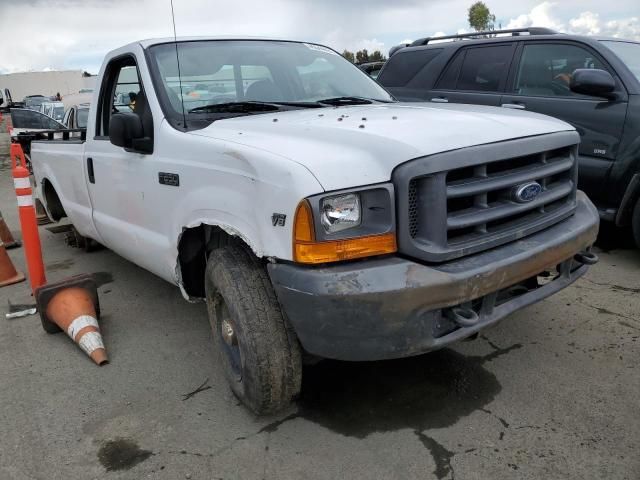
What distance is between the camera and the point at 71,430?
110 inches

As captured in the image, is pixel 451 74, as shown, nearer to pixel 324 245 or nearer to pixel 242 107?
pixel 242 107

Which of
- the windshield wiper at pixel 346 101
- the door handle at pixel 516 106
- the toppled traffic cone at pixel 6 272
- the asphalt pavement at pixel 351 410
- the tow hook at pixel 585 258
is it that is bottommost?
the asphalt pavement at pixel 351 410

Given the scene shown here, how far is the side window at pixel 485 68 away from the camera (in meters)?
5.69

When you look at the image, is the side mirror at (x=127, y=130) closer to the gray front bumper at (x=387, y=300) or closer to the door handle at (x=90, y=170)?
the door handle at (x=90, y=170)

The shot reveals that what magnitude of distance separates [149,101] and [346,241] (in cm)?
176

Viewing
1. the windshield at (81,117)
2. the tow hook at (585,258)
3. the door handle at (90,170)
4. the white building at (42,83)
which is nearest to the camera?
the tow hook at (585,258)

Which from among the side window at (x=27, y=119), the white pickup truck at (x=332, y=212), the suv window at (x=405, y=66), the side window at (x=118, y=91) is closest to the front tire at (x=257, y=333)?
the white pickup truck at (x=332, y=212)

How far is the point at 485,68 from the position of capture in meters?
5.87

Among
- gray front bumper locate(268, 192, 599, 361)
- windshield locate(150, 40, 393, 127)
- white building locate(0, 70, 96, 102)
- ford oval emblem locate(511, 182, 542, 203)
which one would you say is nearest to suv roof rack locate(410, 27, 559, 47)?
windshield locate(150, 40, 393, 127)

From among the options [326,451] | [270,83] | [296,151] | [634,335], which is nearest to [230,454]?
[326,451]

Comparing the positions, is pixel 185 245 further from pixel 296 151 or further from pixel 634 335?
pixel 634 335

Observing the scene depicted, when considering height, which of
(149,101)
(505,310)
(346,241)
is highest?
(149,101)

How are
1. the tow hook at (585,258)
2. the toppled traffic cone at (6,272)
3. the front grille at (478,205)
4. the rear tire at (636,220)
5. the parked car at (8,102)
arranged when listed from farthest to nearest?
the parked car at (8,102), the toppled traffic cone at (6,272), the rear tire at (636,220), the tow hook at (585,258), the front grille at (478,205)

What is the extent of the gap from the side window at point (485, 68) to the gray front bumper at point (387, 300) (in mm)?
3797
